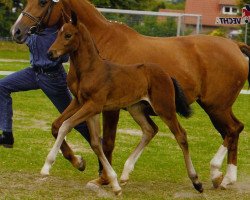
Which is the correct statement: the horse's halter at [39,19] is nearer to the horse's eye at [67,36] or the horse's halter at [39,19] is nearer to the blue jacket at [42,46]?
the blue jacket at [42,46]

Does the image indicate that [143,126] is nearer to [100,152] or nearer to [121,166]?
[100,152]

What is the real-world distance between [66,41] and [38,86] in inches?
47.5

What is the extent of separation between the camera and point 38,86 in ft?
25.8

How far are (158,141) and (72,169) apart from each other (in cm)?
316

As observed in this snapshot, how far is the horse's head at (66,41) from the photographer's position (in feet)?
22.1

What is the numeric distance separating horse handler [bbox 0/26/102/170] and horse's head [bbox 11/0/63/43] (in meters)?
0.19

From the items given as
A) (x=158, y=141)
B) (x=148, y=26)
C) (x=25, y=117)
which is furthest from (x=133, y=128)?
(x=148, y=26)

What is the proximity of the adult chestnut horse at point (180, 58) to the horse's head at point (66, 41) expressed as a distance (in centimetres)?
46

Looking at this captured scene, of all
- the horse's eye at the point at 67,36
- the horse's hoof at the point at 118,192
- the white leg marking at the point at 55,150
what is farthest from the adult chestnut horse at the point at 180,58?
the white leg marking at the point at 55,150

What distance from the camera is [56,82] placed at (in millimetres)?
7762

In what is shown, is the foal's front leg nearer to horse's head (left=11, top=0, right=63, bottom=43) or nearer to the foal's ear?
the foal's ear

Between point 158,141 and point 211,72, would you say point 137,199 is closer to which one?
point 211,72

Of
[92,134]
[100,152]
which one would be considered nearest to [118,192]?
[100,152]

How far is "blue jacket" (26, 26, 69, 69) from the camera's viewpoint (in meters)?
7.62
